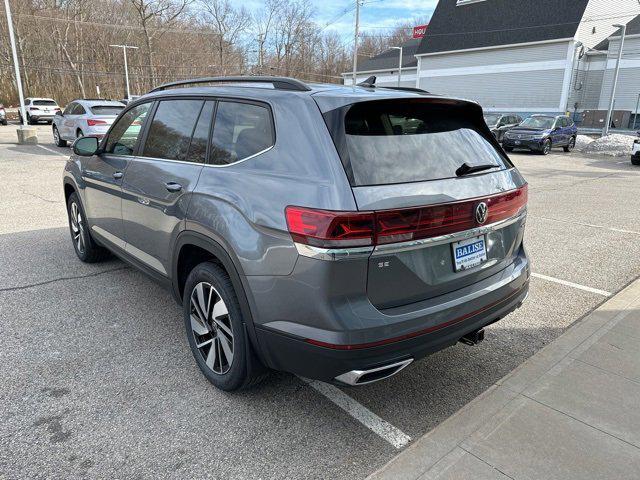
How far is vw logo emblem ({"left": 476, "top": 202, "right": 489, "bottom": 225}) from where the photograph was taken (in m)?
2.58

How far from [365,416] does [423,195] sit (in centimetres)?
134

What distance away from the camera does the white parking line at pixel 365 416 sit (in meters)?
2.60

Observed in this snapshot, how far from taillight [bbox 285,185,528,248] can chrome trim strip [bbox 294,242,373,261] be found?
0.02m

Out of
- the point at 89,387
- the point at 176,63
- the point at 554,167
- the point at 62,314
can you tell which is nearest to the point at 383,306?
the point at 89,387

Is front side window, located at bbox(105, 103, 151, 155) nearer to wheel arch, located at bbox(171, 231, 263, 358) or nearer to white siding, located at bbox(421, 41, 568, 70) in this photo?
wheel arch, located at bbox(171, 231, 263, 358)

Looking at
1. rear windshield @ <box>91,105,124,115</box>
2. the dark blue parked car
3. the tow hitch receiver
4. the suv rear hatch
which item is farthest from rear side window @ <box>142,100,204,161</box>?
the dark blue parked car

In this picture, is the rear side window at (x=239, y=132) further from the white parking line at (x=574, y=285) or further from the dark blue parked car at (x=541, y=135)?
the dark blue parked car at (x=541, y=135)

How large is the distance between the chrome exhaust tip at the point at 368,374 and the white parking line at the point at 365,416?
1.64ft

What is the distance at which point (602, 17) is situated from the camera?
37375mm

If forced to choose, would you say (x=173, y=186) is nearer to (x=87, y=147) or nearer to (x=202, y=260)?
(x=202, y=260)

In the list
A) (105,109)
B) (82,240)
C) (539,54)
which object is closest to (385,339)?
(82,240)

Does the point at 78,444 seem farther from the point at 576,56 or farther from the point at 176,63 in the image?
the point at 176,63

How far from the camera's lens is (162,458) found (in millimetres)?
→ 2416

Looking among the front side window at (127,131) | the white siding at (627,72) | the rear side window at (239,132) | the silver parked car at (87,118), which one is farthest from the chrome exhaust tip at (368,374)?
the white siding at (627,72)
